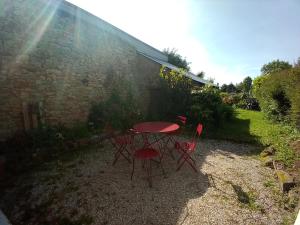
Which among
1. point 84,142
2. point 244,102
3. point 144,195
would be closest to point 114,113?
point 84,142

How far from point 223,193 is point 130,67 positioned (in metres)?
7.38

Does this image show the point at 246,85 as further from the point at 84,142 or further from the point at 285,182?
the point at 285,182

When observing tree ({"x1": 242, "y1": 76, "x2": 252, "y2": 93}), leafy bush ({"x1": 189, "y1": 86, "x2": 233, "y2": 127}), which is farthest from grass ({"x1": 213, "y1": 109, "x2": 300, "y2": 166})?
tree ({"x1": 242, "y1": 76, "x2": 252, "y2": 93})

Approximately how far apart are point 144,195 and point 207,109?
222 inches

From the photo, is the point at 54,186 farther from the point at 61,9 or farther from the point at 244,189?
the point at 61,9

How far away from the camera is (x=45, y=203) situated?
10.8 ft

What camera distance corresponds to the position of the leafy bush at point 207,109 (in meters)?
8.12

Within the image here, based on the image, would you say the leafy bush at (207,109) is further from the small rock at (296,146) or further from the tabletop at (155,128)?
the tabletop at (155,128)

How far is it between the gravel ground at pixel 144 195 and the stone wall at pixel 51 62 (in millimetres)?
1980

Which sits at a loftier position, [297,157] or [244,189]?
[297,157]

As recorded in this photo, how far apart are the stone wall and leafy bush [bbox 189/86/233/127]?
3585mm

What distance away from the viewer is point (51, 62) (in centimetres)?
595

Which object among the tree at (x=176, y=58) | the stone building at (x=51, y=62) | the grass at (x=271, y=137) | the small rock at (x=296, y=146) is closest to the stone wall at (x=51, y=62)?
the stone building at (x=51, y=62)

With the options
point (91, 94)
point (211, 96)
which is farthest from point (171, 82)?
point (91, 94)
